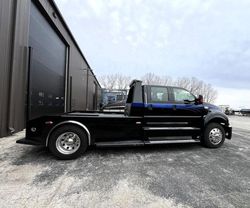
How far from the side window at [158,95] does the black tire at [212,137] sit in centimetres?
153

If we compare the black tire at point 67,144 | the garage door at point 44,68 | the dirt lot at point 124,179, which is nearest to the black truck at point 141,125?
the black tire at point 67,144

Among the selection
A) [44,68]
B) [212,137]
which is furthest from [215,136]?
[44,68]

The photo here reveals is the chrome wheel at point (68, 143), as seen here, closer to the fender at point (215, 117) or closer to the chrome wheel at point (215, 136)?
the fender at point (215, 117)

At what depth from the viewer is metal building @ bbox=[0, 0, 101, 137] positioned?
5230 mm

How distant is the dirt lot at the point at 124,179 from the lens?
2305mm

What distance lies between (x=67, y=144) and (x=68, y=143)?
0.10ft

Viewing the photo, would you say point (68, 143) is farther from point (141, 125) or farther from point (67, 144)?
point (141, 125)

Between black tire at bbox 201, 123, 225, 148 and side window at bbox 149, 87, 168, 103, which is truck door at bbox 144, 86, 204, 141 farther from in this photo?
black tire at bbox 201, 123, 225, 148

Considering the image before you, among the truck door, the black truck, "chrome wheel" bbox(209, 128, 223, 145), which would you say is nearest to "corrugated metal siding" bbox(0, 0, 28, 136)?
the black truck

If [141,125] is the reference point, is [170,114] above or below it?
above

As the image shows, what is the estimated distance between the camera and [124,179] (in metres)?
2.94

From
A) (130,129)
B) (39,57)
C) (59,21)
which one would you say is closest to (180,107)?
(130,129)

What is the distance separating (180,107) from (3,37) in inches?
218

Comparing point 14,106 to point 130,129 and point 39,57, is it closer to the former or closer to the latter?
point 39,57
